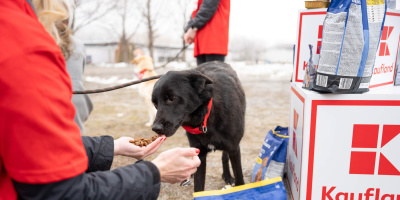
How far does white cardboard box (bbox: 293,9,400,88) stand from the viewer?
1.79 metres

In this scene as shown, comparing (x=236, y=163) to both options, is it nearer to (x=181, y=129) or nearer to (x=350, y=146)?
(x=350, y=146)

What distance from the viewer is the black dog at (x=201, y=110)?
6.02ft

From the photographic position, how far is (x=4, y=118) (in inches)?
26.9

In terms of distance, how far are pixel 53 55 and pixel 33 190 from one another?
377mm

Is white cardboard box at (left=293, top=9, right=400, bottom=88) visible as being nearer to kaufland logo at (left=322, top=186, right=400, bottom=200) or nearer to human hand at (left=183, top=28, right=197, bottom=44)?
kaufland logo at (left=322, top=186, right=400, bottom=200)

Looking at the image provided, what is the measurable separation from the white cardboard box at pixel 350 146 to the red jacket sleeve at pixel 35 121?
4.12 ft

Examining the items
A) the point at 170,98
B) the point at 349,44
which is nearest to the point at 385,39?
the point at 349,44

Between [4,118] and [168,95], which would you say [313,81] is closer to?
[168,95]

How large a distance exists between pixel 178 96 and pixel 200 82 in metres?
0.18

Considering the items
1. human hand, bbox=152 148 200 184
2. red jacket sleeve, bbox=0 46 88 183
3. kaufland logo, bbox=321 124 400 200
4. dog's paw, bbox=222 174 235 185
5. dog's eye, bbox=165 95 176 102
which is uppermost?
red jacket sleeve, bbox=0 46 88 183

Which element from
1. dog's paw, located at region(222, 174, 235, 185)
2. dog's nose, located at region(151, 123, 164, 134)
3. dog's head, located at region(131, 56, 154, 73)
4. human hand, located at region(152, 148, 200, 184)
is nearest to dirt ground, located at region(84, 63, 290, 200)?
dog's paw, located at region(222, 174, 235, 185)

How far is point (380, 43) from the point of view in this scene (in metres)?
1.75

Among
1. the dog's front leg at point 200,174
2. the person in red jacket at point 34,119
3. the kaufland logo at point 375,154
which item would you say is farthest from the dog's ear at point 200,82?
the person in red jacket at point 34,119

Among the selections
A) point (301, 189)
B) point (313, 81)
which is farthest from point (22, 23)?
point (301, 189)
